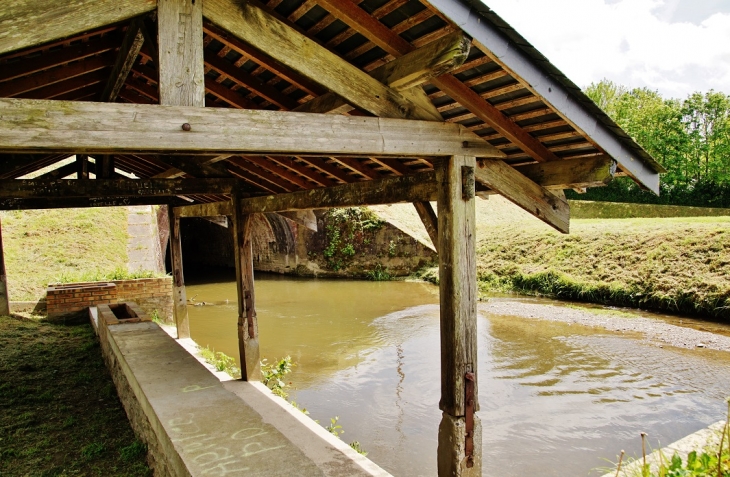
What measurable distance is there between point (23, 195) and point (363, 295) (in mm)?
10891

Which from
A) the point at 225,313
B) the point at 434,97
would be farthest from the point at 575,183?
the point at 225,313

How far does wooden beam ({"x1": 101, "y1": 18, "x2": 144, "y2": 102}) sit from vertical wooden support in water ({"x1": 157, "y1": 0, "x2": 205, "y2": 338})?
0.64 meters

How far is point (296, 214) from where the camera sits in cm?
705

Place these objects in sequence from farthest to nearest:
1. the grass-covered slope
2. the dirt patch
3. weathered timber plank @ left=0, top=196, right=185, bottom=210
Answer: the grass-covered slope
the dirt patch
weathered timber plank @ left=0, top=196, right=185, bottom=210

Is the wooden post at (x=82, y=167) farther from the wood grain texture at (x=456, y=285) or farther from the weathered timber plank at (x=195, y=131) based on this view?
the wood grain texture at (x=456, y=285)

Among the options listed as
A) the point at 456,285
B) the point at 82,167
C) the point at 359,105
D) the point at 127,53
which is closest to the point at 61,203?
the point at 82,167

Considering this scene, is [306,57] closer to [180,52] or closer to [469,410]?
[180,52]

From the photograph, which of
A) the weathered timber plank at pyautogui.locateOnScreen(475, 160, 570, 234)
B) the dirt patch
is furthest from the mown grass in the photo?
the dirt patch

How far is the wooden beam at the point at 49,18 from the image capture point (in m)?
2.21

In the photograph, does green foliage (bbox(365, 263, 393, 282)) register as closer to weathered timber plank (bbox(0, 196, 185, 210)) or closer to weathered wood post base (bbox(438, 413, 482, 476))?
weathered timber plank (bbox(0, 196, 185, 210))

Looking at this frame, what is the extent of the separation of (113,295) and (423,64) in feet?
30.4

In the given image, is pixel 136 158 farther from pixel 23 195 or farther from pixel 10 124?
pixel 10 124

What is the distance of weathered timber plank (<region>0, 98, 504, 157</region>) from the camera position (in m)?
2.25

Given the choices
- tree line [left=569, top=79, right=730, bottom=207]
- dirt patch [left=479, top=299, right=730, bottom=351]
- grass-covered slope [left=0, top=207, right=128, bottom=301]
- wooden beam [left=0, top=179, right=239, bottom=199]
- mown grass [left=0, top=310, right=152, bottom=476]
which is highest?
tree line [left=569, top=79, right=730, bottom=207]
